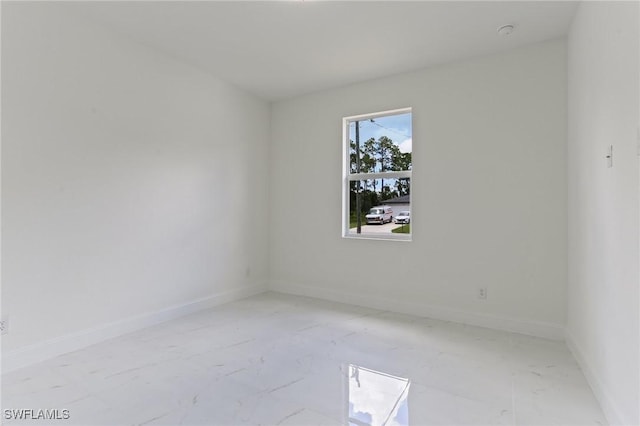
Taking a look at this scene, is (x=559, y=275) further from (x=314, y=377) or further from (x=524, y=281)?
(x=314, y=377)

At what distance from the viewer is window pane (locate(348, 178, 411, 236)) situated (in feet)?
12.9

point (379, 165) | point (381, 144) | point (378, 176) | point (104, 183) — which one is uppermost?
point (381, 144)

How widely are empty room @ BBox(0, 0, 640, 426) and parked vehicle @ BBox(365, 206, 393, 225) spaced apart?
0.02 metres

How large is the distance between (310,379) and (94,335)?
6.13 ft

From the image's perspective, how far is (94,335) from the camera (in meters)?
2.83

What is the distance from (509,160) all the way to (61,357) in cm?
406

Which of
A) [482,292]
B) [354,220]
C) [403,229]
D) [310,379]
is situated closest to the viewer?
[310,379]

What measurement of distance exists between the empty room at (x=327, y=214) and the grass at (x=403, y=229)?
0.15ft

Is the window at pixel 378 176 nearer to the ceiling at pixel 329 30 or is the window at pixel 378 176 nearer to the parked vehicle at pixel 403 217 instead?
the parked vehicle at pixel 403 217

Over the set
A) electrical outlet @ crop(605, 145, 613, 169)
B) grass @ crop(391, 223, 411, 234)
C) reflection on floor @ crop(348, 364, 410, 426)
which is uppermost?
electrical outlet @ crop(605, 145, 613, 169)

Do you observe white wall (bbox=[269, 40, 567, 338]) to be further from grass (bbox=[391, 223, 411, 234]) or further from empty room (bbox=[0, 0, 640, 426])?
grass (bbox=[391, 223, 411, 234])


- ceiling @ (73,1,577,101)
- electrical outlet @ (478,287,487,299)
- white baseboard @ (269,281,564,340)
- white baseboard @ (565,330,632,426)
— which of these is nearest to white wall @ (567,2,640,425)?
white baseboard @ (565,330,632,426)

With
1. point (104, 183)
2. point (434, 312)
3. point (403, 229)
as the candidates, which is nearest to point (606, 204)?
point (434, 312)

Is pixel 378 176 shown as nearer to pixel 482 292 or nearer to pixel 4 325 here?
pixel 482 292
